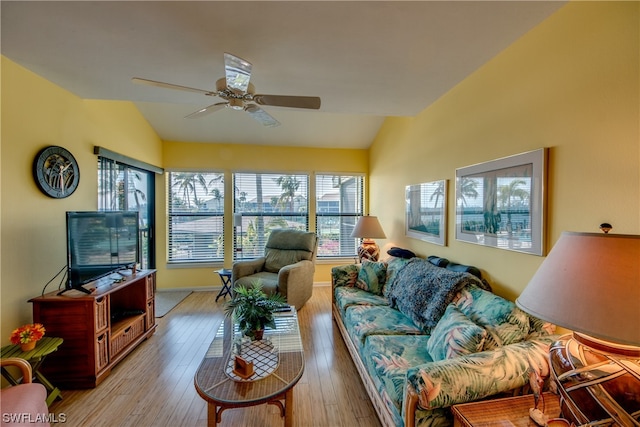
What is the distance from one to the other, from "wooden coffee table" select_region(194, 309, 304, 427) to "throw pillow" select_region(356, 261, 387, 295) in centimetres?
127

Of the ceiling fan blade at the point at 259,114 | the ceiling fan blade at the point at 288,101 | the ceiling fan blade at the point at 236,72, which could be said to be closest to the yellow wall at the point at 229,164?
the ceiling fan blade at the point at 259,114

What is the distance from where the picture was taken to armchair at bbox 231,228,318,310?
321 centimetres

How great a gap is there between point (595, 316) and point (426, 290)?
1.33m

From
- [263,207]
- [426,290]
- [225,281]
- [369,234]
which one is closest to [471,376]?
[426,290]

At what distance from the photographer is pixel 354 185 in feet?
16.0

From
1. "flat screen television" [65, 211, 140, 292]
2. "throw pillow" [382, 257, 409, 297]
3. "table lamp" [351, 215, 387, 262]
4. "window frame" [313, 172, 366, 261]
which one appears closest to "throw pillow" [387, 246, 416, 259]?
"throw pillow" [382, 257, 409, 297]

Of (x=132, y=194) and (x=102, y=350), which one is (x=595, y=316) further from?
(x=132, y=194)

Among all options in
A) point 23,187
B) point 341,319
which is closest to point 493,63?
point 341,319

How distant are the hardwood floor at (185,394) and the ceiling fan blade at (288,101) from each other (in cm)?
222

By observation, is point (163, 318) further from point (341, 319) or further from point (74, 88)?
point (74, 88)

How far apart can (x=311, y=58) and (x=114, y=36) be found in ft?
4.12

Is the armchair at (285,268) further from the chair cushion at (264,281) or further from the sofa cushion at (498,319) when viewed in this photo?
the sofa cushion at (498,319)

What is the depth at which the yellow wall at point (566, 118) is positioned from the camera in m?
1.19

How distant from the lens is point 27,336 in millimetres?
1693
